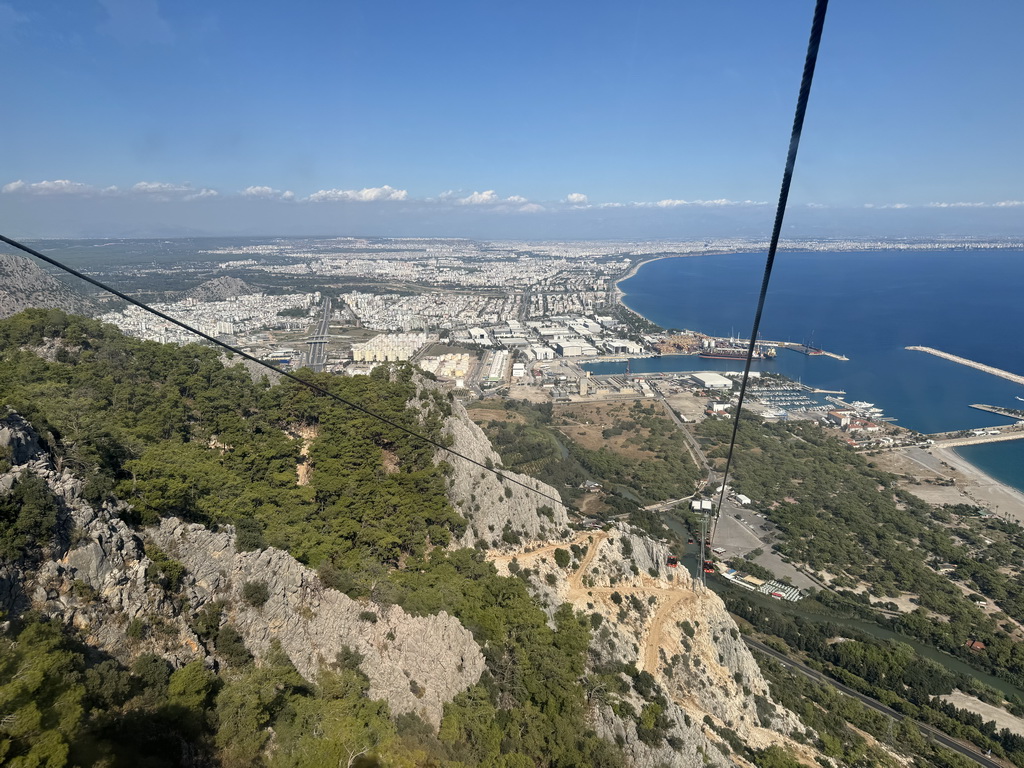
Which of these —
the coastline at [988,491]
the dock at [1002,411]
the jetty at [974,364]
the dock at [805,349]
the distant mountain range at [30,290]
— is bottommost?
the coastline at [988,491]

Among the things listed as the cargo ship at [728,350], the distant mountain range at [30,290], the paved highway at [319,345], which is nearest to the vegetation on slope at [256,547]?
the paved highway at [319,345]

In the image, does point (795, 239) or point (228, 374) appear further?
point (795, 239)

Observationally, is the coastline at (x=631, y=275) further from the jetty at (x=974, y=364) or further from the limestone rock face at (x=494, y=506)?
the limestone rock face at (x=494, y=506)

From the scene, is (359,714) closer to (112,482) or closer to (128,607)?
(128,607)

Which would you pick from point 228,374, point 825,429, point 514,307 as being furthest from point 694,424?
point 514,307

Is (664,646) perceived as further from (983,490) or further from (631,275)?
(631,275)

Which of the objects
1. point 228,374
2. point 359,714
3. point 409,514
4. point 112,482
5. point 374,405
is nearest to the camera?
point 359,714

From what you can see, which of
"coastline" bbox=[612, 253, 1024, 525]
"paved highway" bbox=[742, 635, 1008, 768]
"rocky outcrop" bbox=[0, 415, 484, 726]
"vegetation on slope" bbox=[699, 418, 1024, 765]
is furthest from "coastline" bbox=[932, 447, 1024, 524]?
"rocky outcrop" bbox=[0, 415, 484, 726]
